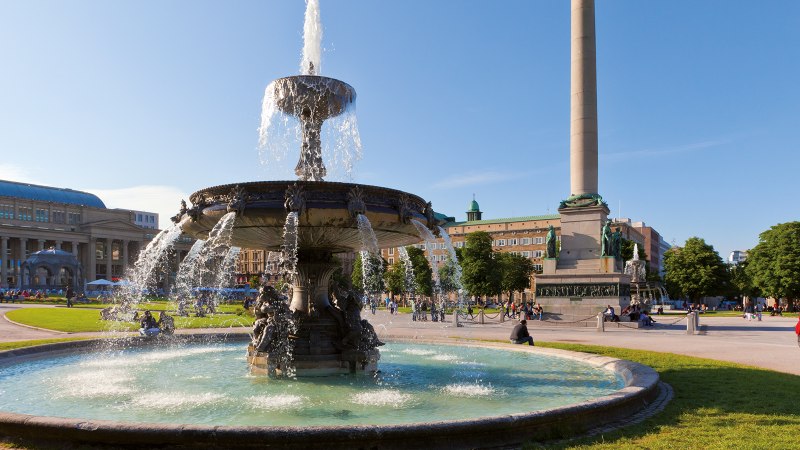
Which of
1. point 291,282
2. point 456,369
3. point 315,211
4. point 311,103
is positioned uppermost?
point 311,103

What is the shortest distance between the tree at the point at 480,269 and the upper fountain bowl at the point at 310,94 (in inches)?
2908

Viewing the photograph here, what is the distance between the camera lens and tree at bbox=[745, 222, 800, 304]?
68.9 meters

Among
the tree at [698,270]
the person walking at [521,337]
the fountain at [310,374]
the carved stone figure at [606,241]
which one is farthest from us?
the tree at [698,270]

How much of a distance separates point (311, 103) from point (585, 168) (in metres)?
27.2

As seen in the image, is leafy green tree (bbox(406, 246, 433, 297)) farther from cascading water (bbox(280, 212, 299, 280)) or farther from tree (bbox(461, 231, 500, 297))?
cascading water (bbox(280, 212, 299, 280))

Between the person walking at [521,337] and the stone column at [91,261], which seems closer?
the person walking at [521,337]

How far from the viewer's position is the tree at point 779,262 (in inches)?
2714

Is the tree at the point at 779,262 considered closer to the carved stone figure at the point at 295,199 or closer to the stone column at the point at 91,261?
the carved stone figure at the point at 295,199

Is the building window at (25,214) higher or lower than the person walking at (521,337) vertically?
higher

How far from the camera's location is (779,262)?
69.8m

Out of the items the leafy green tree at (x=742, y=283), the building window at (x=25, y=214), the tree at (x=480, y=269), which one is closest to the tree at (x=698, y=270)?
the leafy green tree at (x=742, y=283)

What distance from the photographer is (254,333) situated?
503 inches

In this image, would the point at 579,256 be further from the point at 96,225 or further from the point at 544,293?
the point at 96,225

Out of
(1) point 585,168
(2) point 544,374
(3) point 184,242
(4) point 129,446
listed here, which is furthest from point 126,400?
(3) point 184,242
